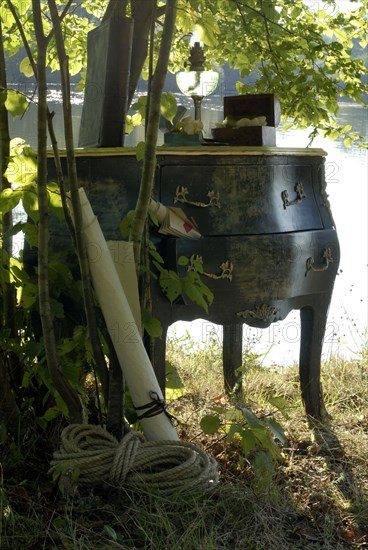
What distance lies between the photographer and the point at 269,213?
9.36ft

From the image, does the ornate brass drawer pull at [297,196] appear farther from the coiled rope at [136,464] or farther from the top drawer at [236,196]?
the coiled rope at [136,464]

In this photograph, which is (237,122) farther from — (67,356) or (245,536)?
(245,536)

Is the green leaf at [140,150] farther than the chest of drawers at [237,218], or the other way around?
the chest of drawers at [237,218]

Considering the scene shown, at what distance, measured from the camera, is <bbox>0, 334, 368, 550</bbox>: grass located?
209 cm

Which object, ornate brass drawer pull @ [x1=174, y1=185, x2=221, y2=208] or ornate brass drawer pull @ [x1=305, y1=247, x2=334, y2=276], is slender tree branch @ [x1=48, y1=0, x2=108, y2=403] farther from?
ornate brass drawer pull @ [x1=305, y1=247, x2=334, y2=276]

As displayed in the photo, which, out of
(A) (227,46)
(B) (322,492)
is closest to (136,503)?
(B) (322,492)

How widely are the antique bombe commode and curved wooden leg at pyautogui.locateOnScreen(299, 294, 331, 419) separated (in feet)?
0.07

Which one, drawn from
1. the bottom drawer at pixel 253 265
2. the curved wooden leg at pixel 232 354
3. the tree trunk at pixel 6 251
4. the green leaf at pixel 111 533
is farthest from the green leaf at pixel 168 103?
the curved wooden leg at pixel 232 354

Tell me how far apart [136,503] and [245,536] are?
294 millimetres

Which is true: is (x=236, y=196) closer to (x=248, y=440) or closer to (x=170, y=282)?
(x=170, y=282)

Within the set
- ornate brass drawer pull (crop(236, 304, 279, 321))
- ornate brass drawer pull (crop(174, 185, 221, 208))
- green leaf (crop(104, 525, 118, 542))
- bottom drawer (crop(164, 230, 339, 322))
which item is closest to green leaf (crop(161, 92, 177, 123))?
ornate brass drawer pull (crop(174, 185, 221, 208))

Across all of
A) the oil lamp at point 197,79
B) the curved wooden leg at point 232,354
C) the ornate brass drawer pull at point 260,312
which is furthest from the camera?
the curved wooden leg at point 232,354

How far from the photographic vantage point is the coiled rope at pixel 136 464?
2213 millimetres

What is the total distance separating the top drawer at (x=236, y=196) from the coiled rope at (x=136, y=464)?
0.76m
